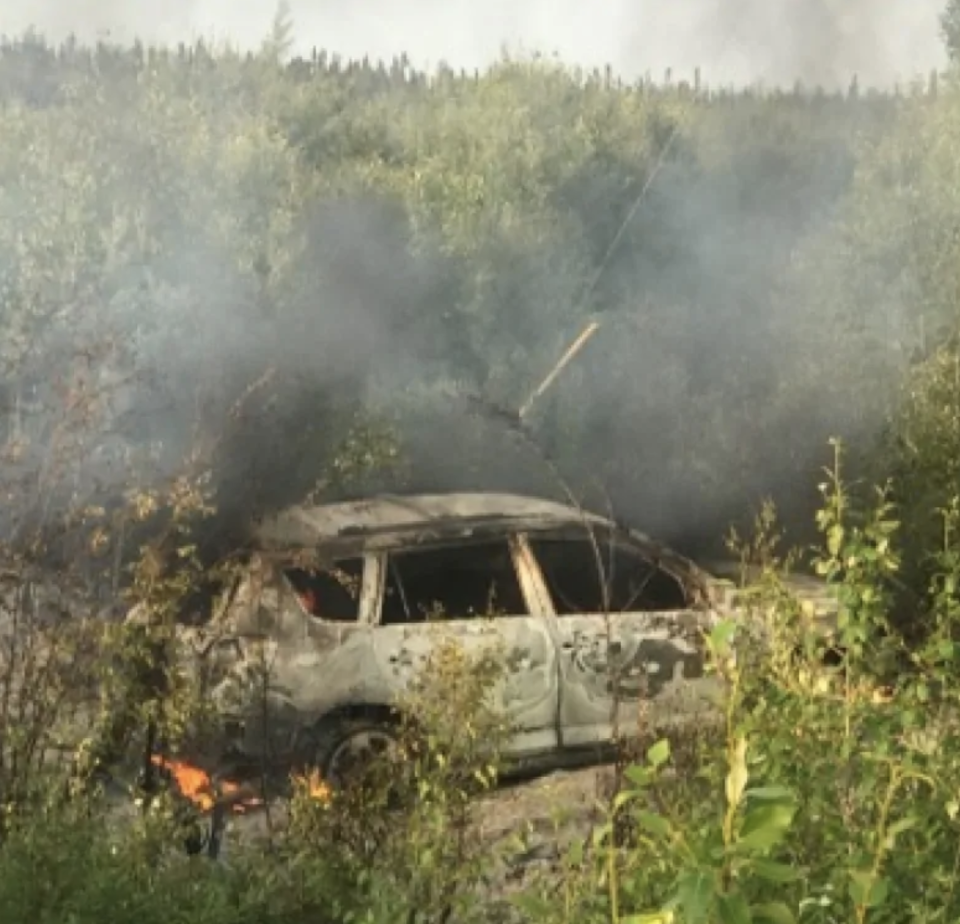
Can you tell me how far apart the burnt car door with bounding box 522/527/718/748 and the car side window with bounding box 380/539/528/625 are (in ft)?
0.25

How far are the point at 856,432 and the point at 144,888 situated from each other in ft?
6.17

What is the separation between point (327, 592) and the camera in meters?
3.86

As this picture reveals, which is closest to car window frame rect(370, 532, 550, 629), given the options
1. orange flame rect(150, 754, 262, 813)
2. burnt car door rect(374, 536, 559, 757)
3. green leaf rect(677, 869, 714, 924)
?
burnt car door rect(374, 536, 559, 757)

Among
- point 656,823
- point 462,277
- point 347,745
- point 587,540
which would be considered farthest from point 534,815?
point 656,823

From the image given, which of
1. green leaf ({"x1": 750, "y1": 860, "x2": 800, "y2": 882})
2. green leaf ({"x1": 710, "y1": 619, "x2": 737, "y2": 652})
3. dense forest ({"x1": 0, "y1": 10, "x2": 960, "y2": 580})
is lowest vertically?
green leaf ({"x1": 750, "y1": 860, "x2": 800, "y2": 882})

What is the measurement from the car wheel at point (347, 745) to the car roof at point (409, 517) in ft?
1.28

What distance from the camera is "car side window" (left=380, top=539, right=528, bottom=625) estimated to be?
3.90m

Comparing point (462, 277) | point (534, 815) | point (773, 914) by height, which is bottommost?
point (534, 815)

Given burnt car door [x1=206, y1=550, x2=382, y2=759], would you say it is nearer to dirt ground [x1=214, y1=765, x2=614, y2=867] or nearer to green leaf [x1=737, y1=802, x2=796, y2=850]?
dirt ground [x1=214, y1=765, x2=614, y2=867]

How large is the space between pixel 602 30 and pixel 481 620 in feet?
4.54

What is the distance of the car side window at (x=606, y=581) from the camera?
4023mm

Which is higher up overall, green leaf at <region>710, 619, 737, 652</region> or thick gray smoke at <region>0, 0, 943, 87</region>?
thick gray smoke at <region>0, 0, 943, 87</region>

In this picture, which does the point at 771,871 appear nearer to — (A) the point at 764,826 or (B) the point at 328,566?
Answer: (A) the point at 764,826

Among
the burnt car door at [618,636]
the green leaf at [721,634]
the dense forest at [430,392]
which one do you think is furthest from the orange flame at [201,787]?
the green leaf at [721,634]
